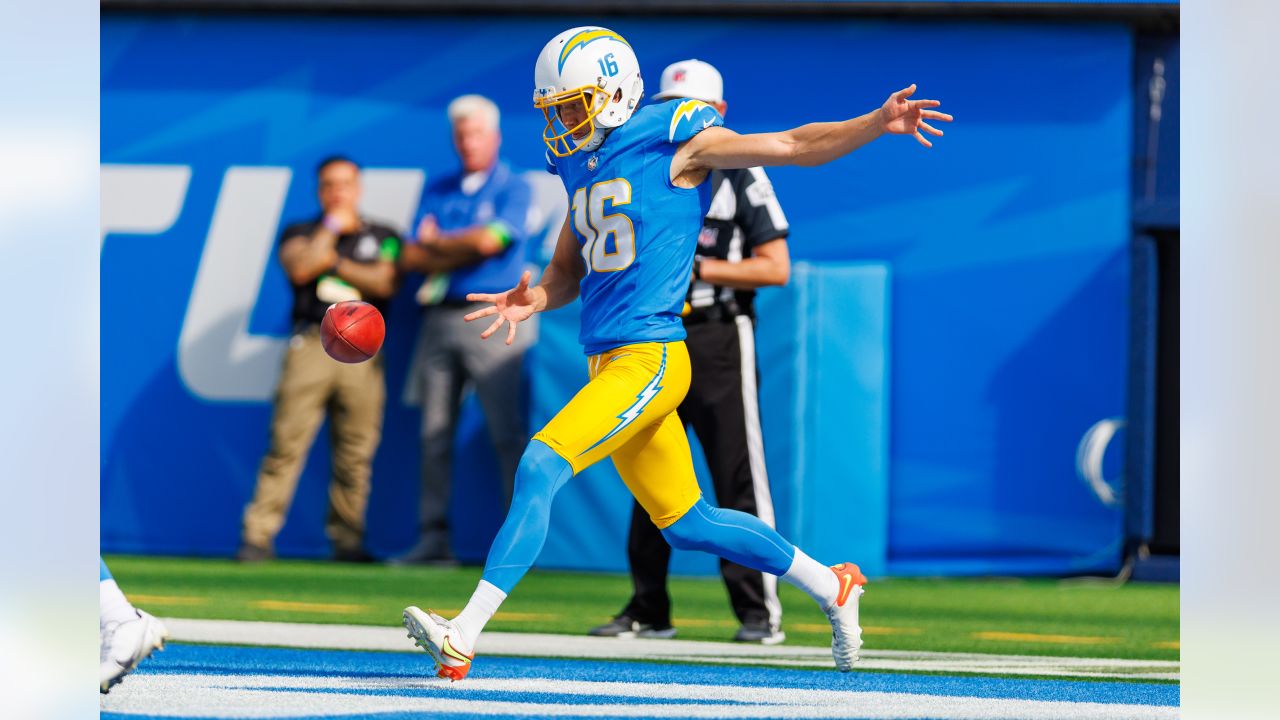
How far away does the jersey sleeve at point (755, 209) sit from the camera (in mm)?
6477

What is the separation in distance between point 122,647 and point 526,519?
1.11m

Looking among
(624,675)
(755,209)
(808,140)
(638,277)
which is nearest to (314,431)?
(755,209)

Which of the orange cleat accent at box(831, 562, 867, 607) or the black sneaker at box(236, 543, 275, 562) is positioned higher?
the orange cleat accent at box(831, 562, 867, 607)

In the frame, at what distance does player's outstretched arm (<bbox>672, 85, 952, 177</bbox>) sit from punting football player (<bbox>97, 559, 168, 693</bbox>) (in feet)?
6.46

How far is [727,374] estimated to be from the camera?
21.1 feet

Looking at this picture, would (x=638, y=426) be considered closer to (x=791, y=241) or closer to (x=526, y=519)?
(x=526, y=519)

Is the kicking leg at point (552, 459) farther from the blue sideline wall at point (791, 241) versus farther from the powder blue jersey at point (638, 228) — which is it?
the blue sideline wall at point (791, 241)

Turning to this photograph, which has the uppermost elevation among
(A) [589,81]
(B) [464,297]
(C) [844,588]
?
(A) [589,81]

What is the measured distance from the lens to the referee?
6.38 metres

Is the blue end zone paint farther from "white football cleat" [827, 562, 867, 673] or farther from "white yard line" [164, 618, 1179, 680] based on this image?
"white yard line" [164, 618, 1179, 680]

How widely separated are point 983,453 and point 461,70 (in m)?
4.06

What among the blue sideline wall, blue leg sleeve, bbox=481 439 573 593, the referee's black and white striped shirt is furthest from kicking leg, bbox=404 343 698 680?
the blue sideline wall
